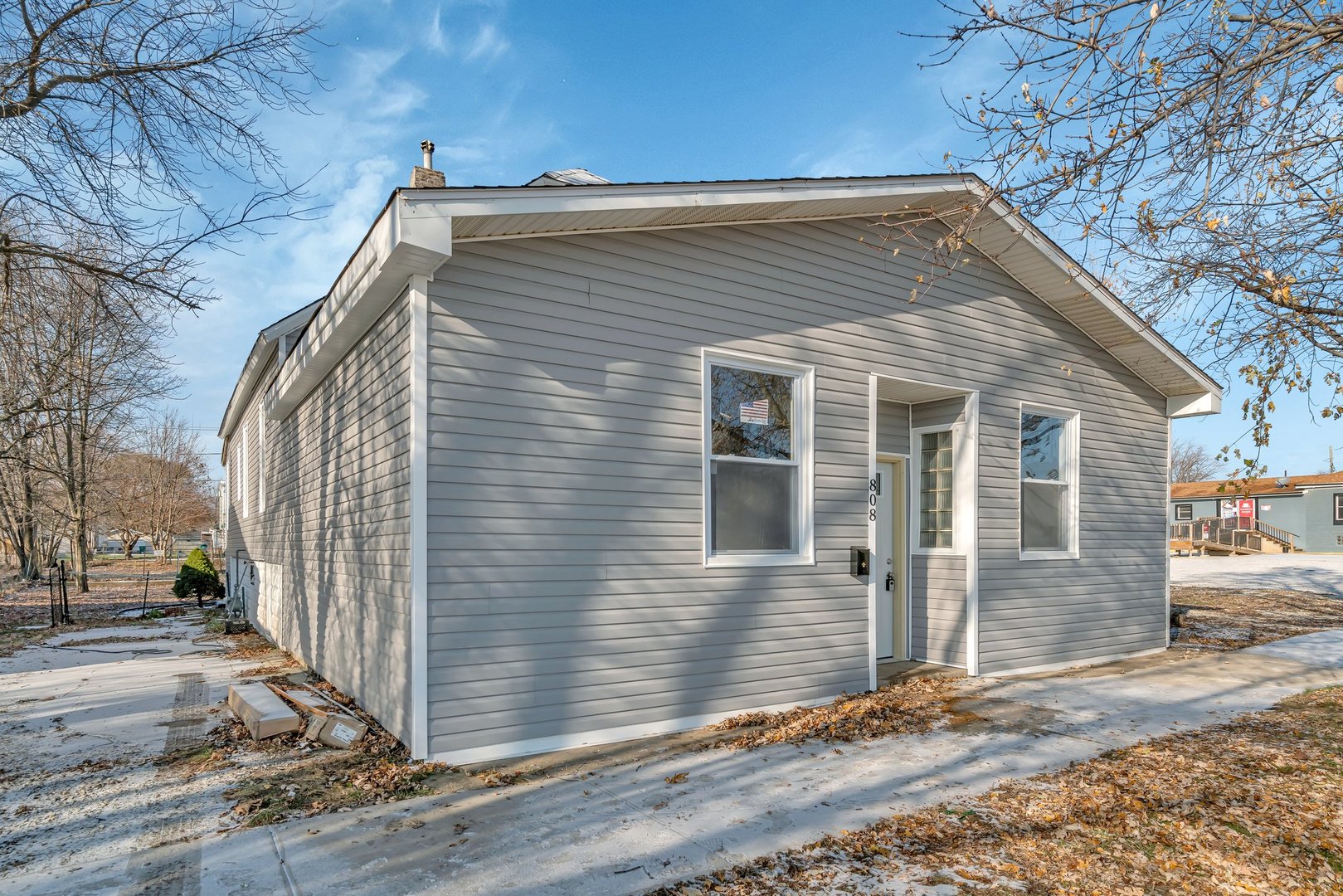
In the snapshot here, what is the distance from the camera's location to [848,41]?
197 inches

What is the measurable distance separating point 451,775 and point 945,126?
4.80 metres

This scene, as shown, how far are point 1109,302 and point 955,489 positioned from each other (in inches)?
102

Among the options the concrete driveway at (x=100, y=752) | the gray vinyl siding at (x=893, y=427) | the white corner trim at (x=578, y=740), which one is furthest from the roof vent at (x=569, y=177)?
the concrete driveway at (x=100, y=752)

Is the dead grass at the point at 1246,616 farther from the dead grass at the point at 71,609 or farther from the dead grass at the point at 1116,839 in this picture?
the dead grass at the point at 71,609

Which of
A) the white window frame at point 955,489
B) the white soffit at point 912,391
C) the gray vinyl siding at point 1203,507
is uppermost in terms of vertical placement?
the white soffit at point 912,391

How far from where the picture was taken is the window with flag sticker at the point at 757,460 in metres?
5.96

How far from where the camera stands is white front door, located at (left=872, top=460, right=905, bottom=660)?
7980 mm

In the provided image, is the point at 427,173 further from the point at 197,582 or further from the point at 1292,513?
the point at 1292,513

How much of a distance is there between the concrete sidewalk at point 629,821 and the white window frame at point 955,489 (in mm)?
1976

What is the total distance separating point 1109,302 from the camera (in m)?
8.14

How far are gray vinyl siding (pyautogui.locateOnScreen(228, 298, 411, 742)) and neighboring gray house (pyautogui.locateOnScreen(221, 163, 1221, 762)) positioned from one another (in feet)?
0.16

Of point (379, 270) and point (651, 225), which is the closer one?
point (379, 270)

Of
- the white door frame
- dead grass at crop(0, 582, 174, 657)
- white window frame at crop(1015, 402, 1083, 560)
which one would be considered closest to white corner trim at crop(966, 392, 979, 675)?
the white door frame

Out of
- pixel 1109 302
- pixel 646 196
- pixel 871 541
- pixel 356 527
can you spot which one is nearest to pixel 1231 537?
pixel 1109 302
